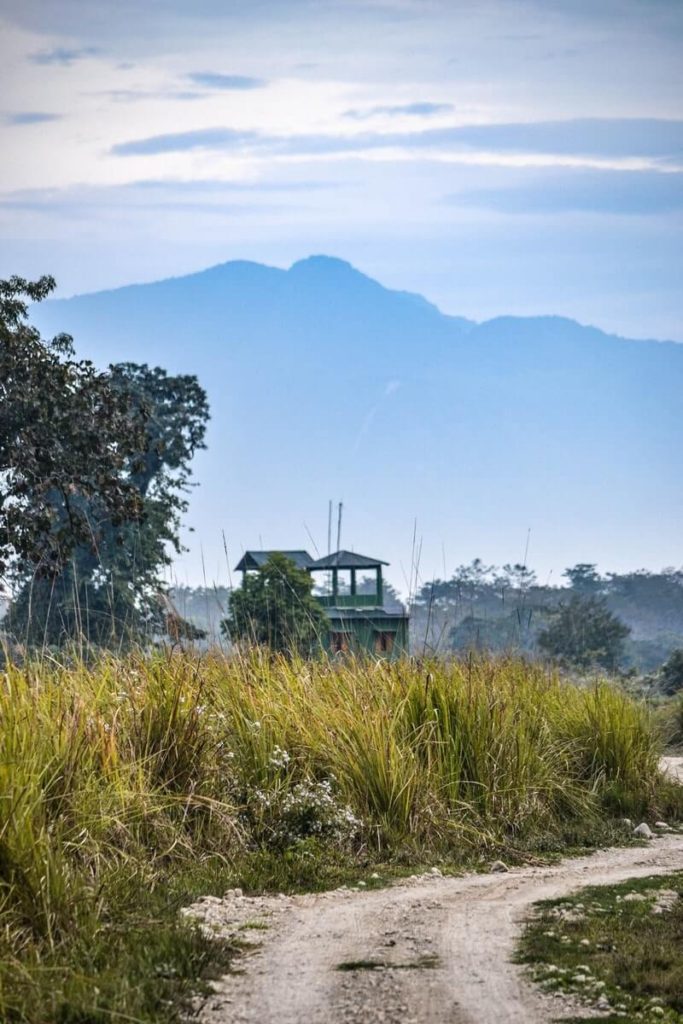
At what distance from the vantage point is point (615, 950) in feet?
23.3

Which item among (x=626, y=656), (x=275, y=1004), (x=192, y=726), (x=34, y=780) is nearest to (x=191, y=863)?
(x=192, y=726)

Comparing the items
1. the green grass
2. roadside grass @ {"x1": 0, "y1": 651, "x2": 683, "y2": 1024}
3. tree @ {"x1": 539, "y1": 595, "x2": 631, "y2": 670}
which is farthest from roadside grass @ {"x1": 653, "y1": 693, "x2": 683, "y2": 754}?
tree @ {"x1": 539, "y1": 595, "x2": 631, "y2": 670}

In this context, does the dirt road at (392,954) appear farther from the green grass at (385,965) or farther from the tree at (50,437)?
the tree at (50,437)

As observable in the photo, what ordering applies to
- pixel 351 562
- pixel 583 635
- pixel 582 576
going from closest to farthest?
pixel 351 562 → pixel 583 635 → pixel 582 576

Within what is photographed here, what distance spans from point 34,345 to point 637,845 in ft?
62.3

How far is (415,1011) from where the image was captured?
6.02 metres

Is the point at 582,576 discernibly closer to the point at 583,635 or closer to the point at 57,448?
the point at 583,635

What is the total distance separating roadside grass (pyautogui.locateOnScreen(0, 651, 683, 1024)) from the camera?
6719 millimetres

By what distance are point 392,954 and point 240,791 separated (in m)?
2.98

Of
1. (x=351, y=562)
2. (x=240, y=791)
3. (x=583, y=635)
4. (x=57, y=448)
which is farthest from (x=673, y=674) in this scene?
(x=240, y=791)

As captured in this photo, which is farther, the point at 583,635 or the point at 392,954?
the point at 583,635

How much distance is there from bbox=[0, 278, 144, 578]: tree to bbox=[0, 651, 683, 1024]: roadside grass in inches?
498

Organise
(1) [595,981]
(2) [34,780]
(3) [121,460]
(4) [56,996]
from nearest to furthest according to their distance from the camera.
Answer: (4) [56,996] → (1) [595,981] → (2) [34,780] → (3) [121,460]

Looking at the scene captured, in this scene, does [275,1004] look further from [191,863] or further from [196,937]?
[191,863]
